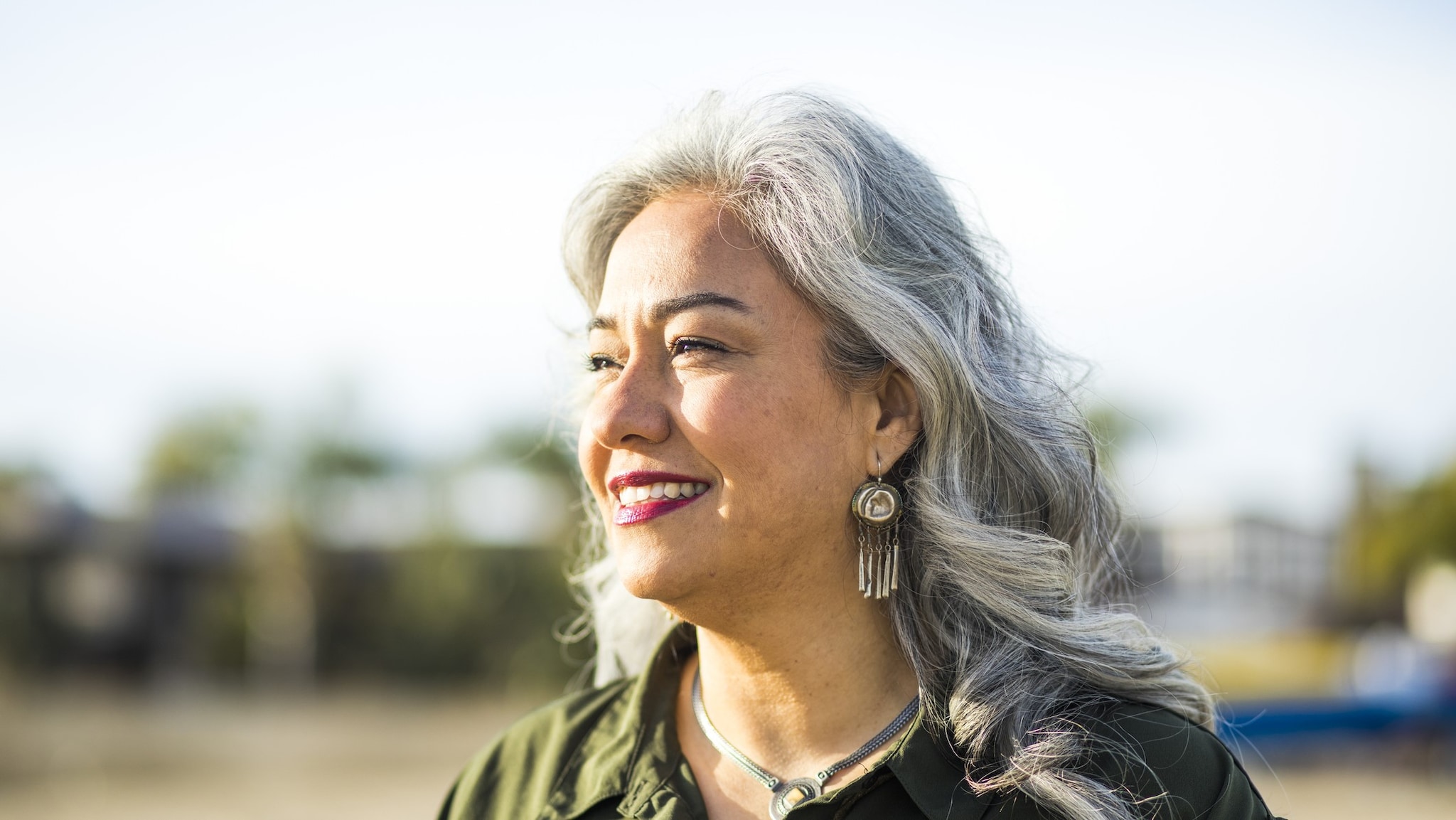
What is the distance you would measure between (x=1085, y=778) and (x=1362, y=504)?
3313 cm

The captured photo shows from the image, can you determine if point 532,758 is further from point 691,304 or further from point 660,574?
point 691,304

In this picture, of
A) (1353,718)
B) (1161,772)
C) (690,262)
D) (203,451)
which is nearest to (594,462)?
(690,262)

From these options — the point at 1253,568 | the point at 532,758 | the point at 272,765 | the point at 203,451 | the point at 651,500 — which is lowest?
the point at 1253,568

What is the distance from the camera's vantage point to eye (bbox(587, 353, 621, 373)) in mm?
2451

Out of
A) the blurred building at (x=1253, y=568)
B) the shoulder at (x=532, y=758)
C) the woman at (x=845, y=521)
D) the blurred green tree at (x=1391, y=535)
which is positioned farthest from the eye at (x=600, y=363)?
the blurred building at (x=1253, y=568)

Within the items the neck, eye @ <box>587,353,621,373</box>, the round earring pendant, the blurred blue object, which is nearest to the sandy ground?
the blurred blue object

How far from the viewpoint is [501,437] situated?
22.9m

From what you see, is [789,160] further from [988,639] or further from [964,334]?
[988,639]

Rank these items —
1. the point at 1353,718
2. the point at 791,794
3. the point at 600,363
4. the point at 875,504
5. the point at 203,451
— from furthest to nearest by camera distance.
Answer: the point at 203,451, the point at 1353,718, the point at 600,363, the point at 875,504, the point at 791,794

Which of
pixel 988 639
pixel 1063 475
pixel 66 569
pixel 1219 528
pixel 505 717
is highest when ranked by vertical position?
pixel 1063 475

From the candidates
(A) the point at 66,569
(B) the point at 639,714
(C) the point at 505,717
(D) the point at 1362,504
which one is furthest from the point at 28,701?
(D) the point at 1362,504

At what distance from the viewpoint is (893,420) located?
2365 mm

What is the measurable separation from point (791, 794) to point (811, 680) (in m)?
0.22

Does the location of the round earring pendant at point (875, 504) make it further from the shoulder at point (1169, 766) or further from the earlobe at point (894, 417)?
the shoulder at point (1169, 766)
